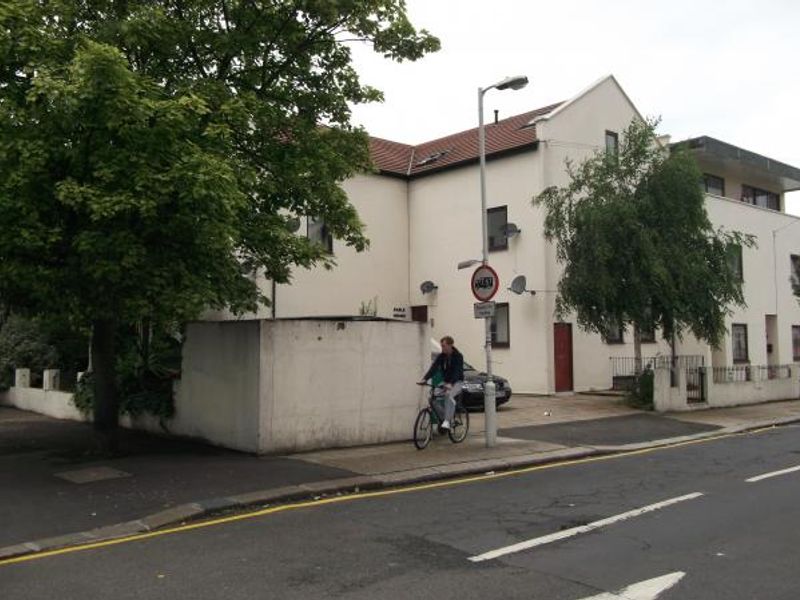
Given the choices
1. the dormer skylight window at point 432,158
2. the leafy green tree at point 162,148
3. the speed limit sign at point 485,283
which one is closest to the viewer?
the leafy green tree at point 162,148

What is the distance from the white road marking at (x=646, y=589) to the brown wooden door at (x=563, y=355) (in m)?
18.0

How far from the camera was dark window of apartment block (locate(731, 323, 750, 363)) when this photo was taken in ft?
99.7

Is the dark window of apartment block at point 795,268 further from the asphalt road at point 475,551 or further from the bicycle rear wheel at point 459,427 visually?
the asphalt road at point 475,551

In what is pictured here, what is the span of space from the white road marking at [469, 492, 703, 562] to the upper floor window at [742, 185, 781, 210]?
2928 cm

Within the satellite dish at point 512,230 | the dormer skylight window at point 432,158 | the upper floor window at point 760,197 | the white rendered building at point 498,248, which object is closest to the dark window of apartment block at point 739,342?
the white rendered building at point 498,248

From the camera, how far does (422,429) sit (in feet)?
41.1

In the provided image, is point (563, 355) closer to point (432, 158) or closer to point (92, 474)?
point (432, 158)

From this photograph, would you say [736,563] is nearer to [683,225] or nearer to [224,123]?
[224,123]

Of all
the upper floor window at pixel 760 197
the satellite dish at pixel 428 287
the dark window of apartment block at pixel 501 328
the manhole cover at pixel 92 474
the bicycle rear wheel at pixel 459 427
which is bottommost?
the manhole cover at pixel 92 474

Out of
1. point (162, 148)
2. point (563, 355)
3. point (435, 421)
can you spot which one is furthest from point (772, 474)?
point (563, 355)

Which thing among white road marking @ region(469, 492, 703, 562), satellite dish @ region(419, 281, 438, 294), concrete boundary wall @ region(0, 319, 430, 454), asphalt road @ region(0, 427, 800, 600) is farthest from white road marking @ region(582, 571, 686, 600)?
satellite dish @ region(419, 281, 438, 294)

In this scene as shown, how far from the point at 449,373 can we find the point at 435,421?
841mm

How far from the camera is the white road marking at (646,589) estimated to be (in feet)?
17.2

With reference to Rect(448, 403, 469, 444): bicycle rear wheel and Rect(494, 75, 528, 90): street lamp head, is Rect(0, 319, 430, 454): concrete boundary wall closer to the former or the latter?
Rect(448, 403, 469, 444): bicycle rear wheel
